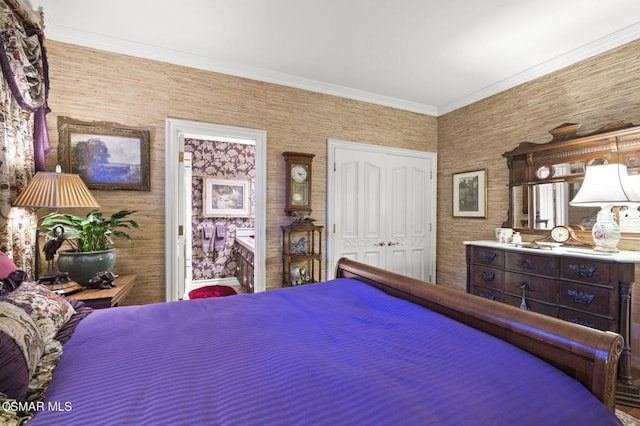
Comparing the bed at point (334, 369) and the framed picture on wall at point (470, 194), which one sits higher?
the framed picture on wall at point (470, 194)

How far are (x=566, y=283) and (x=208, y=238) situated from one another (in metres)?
4.59

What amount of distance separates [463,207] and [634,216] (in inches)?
61.3

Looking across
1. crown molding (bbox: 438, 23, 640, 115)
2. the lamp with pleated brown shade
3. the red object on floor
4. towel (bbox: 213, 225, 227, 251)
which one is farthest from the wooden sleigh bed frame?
towel (bbox: 213, 225, 227, 251)

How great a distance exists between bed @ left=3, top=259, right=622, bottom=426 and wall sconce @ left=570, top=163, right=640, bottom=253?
162cm

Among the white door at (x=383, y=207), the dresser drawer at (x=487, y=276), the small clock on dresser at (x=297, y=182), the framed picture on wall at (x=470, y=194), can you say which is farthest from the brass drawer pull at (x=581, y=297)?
the small clock on dresser at (x=297, y=182)

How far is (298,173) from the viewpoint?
3117mm

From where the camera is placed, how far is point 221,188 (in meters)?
4.92

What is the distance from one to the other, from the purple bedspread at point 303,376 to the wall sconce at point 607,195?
69.5 inches

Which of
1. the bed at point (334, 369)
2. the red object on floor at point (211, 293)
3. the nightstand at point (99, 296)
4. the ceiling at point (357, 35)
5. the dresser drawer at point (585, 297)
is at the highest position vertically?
the ceiling at point (357, 35)

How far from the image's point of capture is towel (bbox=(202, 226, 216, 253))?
4.81m

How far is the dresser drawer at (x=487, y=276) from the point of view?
104 inches

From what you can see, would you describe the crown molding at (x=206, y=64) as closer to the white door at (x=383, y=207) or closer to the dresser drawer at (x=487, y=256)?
the white door at (x=383, y=207)

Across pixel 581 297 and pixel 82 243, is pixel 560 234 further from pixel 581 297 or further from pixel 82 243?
pixel 82 243

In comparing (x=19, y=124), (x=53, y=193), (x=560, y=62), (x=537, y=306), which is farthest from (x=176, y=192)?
(x=560, y=62)
